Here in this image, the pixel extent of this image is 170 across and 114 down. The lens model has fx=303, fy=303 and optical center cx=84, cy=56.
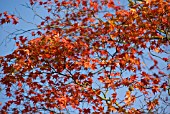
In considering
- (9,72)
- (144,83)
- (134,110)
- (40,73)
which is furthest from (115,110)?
(9,72)

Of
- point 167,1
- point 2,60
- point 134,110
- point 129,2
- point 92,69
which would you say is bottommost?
point 134,110

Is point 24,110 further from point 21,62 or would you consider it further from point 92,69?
point 92,69

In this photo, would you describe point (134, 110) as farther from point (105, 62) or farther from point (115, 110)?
point (105, 62)

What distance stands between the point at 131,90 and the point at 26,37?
3657 mm

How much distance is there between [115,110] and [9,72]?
3060mm

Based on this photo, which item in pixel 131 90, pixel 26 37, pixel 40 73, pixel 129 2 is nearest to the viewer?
pixel 131 90

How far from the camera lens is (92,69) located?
8.19 metres

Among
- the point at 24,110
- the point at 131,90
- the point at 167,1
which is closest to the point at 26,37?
the point at 24,110

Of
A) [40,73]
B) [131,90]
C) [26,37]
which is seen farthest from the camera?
[26,37]

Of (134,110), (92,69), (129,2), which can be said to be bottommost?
(134,110)

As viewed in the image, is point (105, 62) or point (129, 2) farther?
point (129, 2)

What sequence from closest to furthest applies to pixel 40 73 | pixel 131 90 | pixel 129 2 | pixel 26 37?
pixel 131 90, pixel 40 73, pixel 26 37, pixel 129 2

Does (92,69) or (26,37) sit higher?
(26,37)

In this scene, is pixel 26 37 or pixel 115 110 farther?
pixel 26 37
